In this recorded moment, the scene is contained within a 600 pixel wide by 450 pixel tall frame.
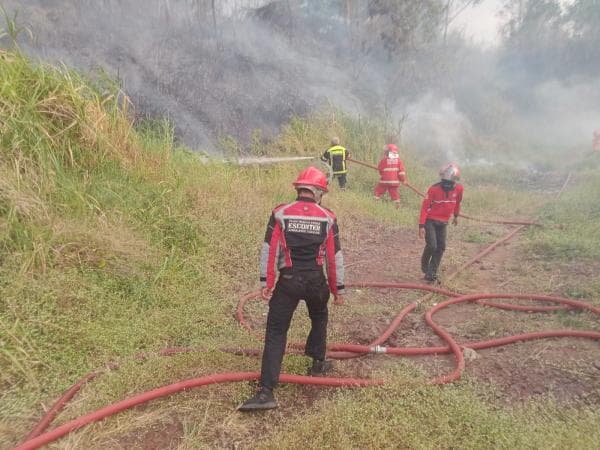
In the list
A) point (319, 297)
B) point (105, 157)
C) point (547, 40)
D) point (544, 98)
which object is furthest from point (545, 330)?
point (547, 40)

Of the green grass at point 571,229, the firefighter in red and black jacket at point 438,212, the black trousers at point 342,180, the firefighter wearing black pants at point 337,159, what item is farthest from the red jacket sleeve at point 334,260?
the black trousers at point 342,180

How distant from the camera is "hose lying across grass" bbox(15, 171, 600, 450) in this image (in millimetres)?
2445

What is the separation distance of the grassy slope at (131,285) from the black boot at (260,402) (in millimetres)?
124

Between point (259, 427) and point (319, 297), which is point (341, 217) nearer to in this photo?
point (319, 297)

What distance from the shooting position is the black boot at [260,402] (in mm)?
2707

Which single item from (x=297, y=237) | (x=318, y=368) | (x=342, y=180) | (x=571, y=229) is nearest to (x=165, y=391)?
(x=318, y=368)

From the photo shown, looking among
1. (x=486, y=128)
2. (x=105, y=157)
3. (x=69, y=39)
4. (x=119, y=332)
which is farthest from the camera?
(x=486, y=128)

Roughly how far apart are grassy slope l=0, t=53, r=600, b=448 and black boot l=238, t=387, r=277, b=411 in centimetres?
12

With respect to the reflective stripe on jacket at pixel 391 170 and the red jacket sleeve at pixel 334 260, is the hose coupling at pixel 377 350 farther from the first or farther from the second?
the reflective stripe on jacket at pixel 391 170

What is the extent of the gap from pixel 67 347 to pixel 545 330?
398 centimetres

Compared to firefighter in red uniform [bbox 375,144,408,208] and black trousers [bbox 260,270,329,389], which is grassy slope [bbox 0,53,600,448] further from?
firefighter in red uniform [bbox 375,144,408,208]

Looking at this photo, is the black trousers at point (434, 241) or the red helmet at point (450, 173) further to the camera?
the black trousers at point (434, 241)

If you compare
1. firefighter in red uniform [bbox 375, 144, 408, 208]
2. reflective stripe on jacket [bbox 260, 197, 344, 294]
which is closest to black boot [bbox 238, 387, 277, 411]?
reflective stripe on jacket [bbox 260, 197, 344, 294]

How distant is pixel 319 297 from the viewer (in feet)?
9.71
